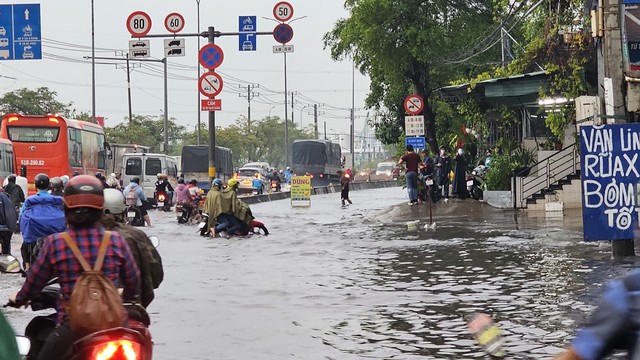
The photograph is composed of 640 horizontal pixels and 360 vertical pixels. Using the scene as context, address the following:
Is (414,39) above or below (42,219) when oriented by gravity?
above

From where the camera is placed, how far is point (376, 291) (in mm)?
13891

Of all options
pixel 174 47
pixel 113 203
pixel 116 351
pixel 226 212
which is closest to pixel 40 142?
pixel 174 47

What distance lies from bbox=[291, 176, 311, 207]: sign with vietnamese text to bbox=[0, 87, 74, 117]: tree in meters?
44.3

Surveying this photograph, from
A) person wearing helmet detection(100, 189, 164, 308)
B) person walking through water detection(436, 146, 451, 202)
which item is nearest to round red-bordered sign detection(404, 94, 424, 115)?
person walking through water detection(436, 146, 451, 202)

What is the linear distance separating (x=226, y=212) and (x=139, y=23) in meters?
11.4

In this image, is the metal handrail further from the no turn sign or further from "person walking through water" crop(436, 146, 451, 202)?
the no turn sign

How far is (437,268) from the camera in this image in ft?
53.6

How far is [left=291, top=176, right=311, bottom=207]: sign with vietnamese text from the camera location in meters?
43.0

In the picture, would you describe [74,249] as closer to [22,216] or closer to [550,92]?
[22,216]

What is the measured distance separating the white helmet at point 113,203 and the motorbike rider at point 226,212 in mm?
17542

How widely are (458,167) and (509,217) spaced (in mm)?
6979

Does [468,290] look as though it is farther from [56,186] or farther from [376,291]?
[56,186]

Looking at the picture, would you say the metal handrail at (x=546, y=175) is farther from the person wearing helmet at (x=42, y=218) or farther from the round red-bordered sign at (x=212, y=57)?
the person wearing helmet at (x=42, y=218)

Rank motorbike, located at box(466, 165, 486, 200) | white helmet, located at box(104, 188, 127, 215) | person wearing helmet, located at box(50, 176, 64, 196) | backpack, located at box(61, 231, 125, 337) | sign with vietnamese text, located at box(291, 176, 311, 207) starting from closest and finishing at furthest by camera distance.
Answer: backpack, located at box(61, 231, 125, 337) → white helmet, located at box(104, 188, 127, 215) → person wearing helmet, located at box(50, 176, 64, 196) → motorbike, located at box(466, 165, 486, 200) → sign with vietnamese text, located at box(291, 176, 311, 207)
